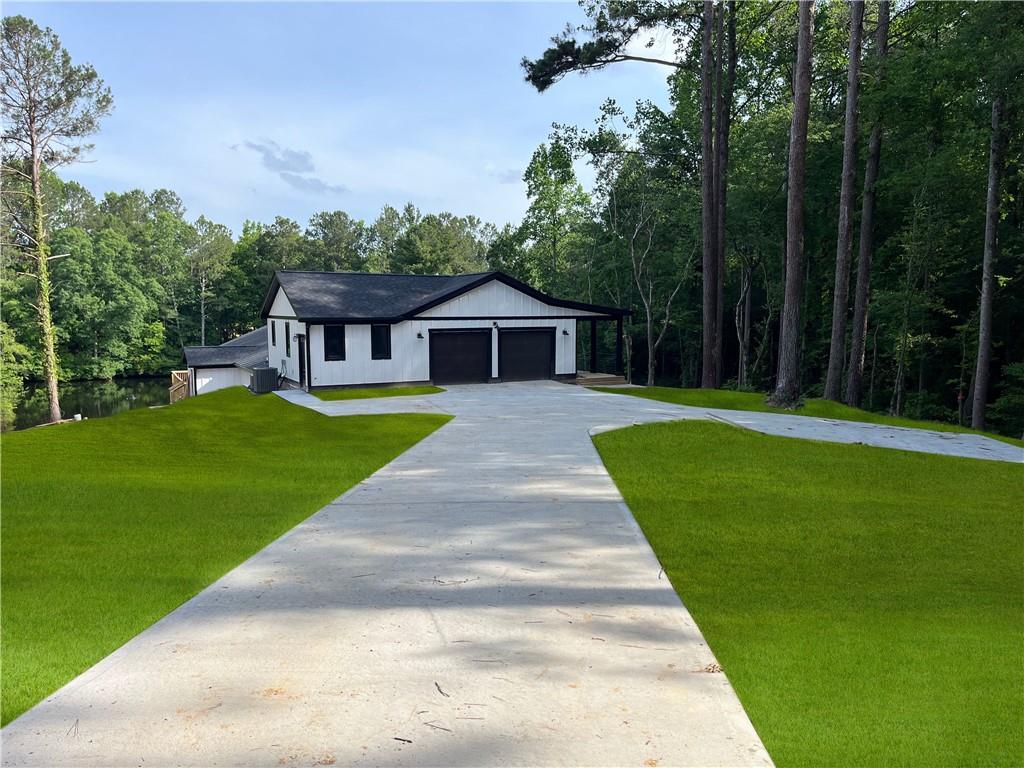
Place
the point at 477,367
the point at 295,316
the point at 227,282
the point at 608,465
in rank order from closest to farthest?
the point at 608,465 → the point at 295,316 → the point at 477,367 → the point at 227,282

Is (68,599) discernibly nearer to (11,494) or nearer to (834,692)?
(11,494)

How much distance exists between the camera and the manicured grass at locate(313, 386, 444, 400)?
2127cm

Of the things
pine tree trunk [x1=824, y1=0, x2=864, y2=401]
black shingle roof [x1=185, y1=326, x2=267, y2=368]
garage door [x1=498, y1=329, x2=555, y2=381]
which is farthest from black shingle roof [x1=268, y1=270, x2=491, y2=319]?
pine tree trunk [x1=824, y1=0, x2=864, y2=401]

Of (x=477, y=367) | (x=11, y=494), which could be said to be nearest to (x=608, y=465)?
(x=11, y=494)

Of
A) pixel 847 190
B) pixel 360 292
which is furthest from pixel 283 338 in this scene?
pixel 847 190

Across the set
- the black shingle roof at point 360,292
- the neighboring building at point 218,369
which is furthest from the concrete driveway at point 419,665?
the neighboring building at point 218,369

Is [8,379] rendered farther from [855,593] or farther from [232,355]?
[855,593]

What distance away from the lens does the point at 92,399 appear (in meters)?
47.2

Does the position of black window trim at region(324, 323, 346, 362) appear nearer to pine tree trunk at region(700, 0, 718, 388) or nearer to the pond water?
pine tree trunk at region(700, 0, 718, 388)

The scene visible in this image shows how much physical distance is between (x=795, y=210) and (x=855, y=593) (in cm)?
1583

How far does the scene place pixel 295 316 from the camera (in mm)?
23391

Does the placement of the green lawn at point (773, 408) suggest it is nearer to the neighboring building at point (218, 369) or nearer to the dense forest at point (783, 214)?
the dense forest at point (783, 214)

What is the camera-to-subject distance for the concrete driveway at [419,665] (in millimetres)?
3584

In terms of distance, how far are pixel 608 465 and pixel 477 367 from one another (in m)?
14.8
